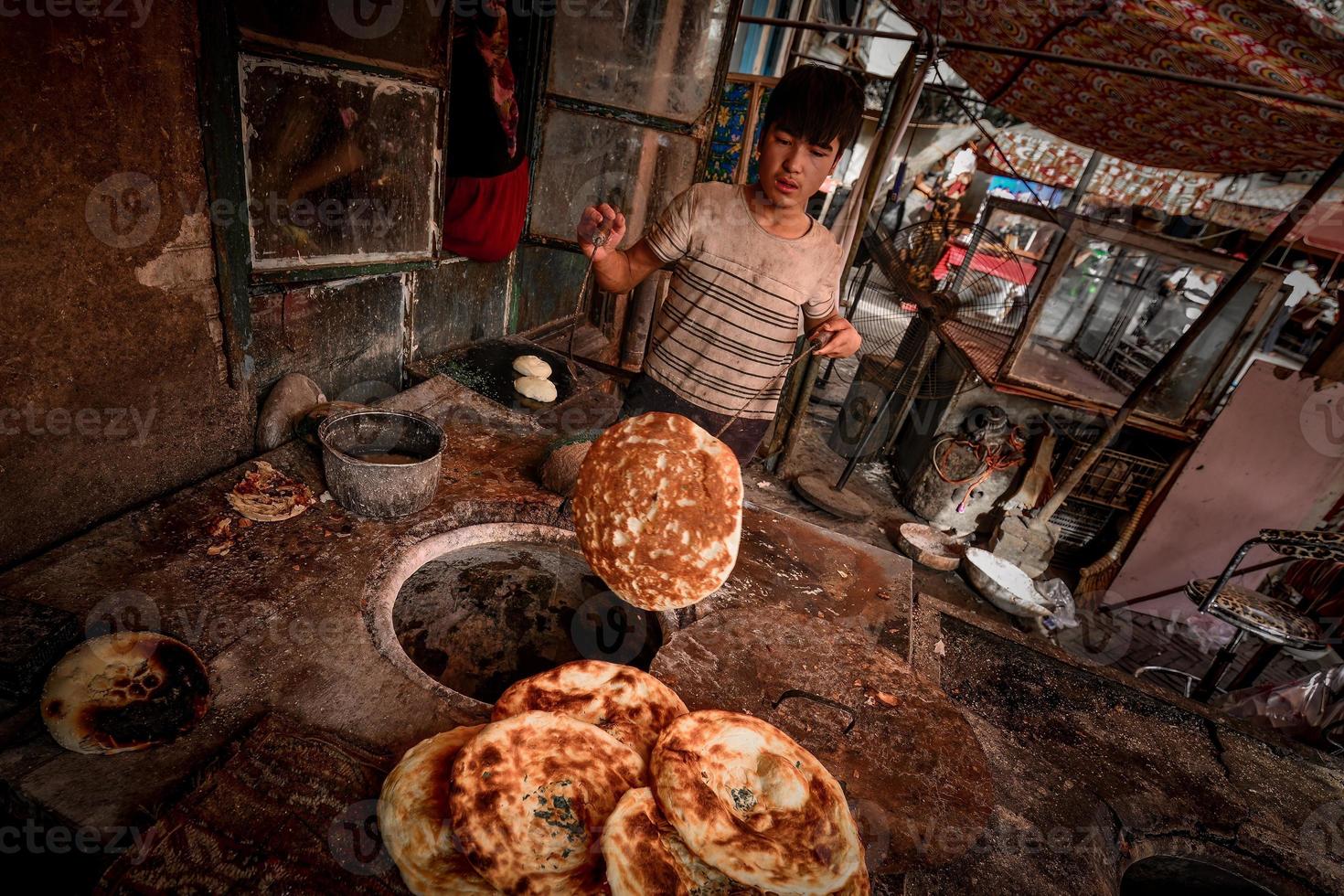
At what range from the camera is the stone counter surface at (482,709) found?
1.66 metres

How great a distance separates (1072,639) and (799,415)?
3.72 m

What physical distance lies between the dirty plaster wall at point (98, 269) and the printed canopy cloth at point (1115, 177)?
11.4 metres

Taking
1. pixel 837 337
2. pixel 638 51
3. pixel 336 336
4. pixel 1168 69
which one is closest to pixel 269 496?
pixel 336 336

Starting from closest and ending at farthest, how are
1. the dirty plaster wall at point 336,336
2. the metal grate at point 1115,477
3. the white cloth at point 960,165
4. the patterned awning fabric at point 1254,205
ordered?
the dirty plaster wall at point 336,336, the metal grate at point 1115,477, the patterned awning fabric at point 1254,205, the white cloth at point 960,165

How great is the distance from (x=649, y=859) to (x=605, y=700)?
504 millimetres

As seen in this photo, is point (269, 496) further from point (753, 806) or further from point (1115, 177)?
point (1115, 177)

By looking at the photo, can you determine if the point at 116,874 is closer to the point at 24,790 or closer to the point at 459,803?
the point at 24,790

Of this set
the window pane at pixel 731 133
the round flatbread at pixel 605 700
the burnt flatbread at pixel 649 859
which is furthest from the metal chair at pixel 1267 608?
the window pane at pixel 731 133

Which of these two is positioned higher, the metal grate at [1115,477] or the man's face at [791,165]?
the man's face at [791,165]

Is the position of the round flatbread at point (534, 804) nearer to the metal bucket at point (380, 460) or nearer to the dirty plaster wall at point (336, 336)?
the metal bucket at point (380, 460)

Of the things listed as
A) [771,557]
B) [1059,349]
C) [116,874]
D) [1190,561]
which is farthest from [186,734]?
[1059,349]

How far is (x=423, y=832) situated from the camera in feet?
4.46

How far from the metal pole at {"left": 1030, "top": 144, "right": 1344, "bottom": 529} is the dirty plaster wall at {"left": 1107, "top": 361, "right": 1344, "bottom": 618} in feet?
3.24

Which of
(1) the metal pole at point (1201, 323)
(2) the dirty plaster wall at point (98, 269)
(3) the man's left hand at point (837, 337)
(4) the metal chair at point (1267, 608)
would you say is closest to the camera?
(2) the dirty plaster wall at point (98, 269)
